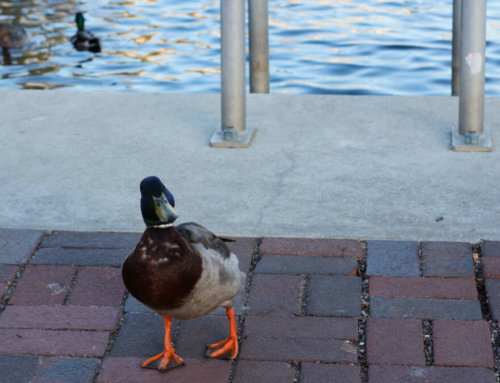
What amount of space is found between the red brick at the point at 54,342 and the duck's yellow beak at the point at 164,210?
25.6 inches

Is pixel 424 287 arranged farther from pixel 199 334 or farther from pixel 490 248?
pixel 199 334

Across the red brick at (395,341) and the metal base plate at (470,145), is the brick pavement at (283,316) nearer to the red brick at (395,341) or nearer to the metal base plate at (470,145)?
the red brick at (395,341)

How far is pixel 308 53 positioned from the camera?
10062mm

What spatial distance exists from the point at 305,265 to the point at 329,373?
81 cm

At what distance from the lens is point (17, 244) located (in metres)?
4.08

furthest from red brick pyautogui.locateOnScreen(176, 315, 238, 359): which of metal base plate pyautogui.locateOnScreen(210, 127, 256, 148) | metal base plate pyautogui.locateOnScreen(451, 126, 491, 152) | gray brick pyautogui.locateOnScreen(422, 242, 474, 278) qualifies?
metal base plate pyautogui.locateOnScreen(451, 126, 491, 152)

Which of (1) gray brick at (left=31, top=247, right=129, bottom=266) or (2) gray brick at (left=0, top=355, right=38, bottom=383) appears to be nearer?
(2) gray brick at (left=0, top=355, right=38, bottom=383)

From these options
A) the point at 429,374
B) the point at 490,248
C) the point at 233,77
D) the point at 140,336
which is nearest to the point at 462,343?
the point at 429,374

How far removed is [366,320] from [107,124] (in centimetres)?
274

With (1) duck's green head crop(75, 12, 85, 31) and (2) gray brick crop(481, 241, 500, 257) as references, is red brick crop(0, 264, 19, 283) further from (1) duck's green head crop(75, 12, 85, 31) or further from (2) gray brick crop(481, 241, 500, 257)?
(1) duck's green head crop(75, 12, 85, 31)

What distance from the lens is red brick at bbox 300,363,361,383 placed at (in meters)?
3.08

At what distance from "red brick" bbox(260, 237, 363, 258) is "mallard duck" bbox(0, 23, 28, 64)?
7.20 meters

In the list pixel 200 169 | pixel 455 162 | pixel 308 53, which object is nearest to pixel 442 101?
pixel 455 162

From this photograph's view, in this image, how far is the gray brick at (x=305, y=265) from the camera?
12.5 ft
